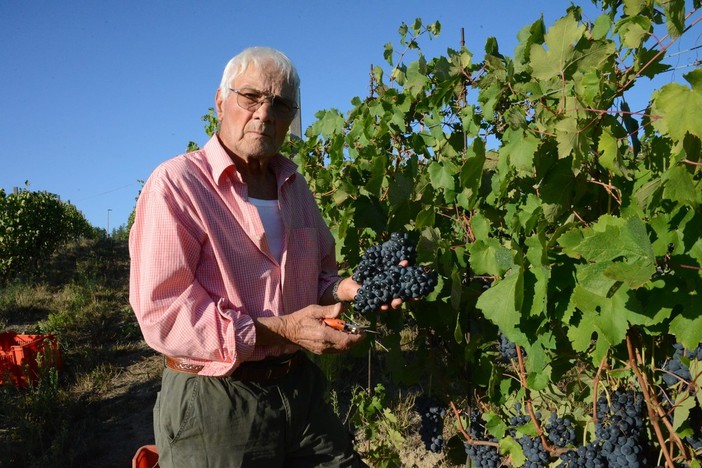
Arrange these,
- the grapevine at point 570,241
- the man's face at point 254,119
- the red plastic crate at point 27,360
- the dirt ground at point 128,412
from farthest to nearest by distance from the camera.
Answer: the red plastic crate at point 27,360 < the dirt ground at point 128,412 < the man's face at point 254,119 < the grapevine at point 570,241

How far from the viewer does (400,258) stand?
5.99 ft

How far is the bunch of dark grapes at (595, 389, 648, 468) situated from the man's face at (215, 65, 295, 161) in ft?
4.39

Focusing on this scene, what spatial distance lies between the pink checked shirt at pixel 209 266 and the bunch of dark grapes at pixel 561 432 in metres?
0.90

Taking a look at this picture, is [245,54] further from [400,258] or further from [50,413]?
[50,413]

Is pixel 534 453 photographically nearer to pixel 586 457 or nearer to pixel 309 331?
pixel 586 457

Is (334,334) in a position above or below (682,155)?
below

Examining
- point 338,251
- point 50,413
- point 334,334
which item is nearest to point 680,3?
point 334,334

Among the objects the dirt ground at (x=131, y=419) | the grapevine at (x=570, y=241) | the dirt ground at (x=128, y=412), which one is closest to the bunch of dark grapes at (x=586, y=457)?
the grapevine at (x=570, y=241)

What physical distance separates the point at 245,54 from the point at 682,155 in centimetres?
129

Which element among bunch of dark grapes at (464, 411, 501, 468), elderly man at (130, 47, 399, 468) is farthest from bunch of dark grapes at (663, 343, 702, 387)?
elderly man at (130, 47, 399, 468)

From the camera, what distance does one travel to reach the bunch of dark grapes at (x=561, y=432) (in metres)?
1.97

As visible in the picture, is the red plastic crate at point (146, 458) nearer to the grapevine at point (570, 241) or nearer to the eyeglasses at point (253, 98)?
the grapevine at point (570, 241)

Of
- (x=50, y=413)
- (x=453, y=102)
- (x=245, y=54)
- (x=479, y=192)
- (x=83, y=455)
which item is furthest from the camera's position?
(x=50, y=413)

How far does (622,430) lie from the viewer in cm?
179
